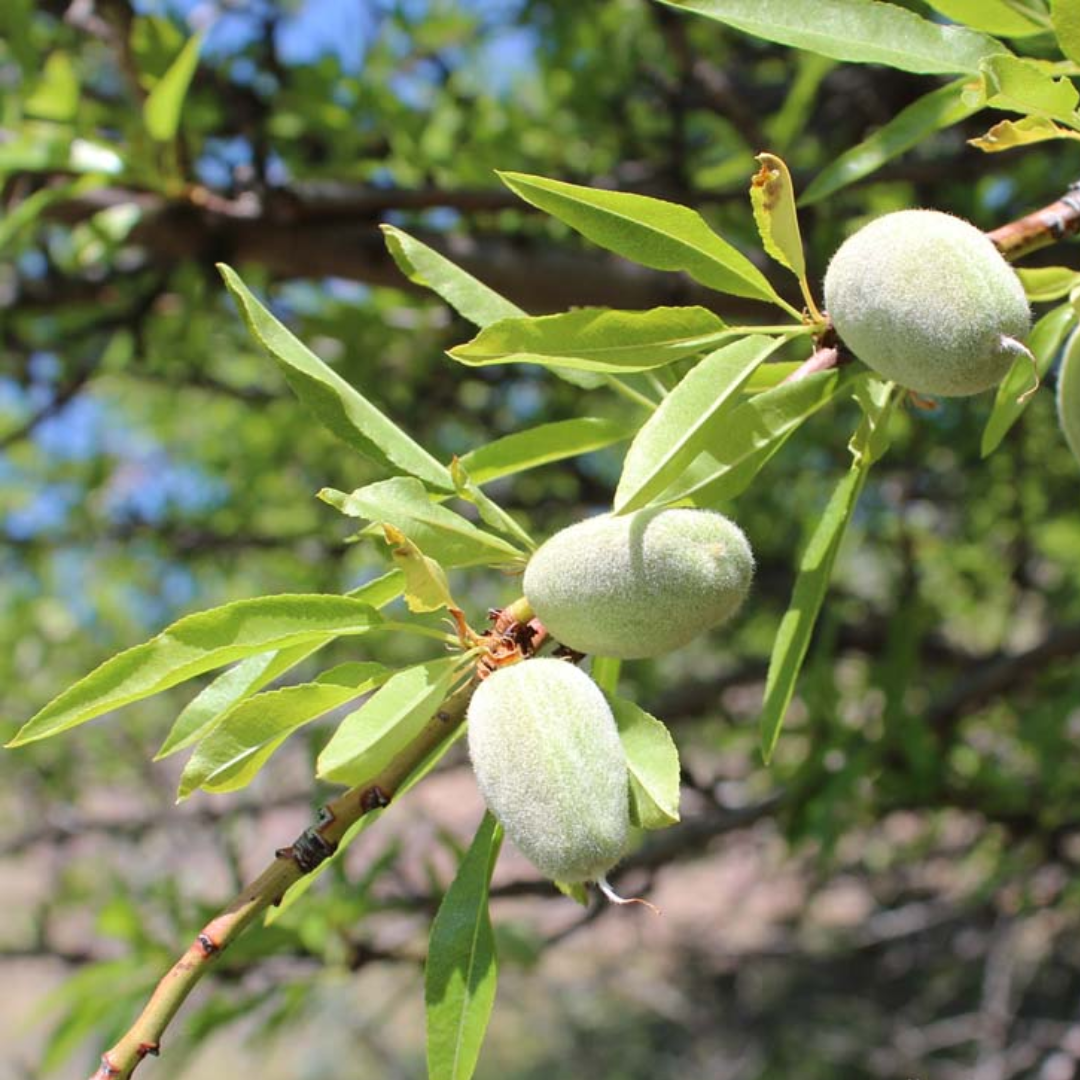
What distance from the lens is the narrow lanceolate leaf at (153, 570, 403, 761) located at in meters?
0.71

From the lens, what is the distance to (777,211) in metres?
0.71

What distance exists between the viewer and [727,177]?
6.16 feet

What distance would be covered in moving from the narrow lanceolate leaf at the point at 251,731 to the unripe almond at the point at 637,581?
0.40ft

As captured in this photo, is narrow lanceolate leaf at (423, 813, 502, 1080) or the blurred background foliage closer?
narrow lanceolate leaf at (423, 813, 502, 1080)

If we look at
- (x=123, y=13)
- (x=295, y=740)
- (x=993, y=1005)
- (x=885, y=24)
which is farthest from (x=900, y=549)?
(x=885, y=24)

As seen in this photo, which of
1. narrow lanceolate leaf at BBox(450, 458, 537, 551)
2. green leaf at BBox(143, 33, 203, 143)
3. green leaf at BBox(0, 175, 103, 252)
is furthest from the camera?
green leaf at BBox(0, 175, 103, 252)

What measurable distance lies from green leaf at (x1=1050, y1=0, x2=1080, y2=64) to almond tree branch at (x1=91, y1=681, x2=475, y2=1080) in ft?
1.54

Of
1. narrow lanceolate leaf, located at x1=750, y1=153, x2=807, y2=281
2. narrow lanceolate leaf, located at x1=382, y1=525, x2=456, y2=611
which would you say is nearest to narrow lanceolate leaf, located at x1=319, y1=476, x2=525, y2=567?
A: narrow lanceolate leaf, located at x1=382, y1=525, x2=456, y2=611

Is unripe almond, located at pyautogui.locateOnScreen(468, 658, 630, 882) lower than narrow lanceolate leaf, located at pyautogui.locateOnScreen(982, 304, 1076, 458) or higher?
lower

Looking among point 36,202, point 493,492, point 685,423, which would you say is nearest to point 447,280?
point 685,423

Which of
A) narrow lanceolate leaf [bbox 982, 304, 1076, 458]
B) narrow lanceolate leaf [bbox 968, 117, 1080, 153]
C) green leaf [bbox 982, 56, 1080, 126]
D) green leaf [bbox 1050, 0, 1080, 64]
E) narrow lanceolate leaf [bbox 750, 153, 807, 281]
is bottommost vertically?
narrow lanceolate leaf [bbox 982, 304, 1076, 458]

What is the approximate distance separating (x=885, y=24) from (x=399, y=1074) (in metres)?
3.94

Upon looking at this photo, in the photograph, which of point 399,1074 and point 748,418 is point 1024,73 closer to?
point 748,418

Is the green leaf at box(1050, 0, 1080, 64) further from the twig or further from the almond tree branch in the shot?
the almond tree branch
